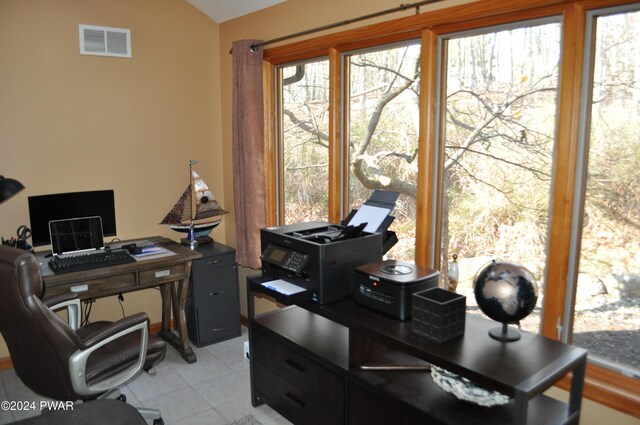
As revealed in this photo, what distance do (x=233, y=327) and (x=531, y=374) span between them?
8.46 feet

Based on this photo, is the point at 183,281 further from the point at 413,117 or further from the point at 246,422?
the point at 413,117

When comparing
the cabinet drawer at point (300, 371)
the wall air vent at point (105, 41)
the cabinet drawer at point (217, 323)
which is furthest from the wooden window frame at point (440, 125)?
the wall air vent at point (105, 41)

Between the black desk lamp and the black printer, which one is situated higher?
the black desk lamp

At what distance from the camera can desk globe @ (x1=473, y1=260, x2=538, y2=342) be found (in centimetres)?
182

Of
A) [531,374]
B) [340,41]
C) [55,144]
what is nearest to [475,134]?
[340,41]

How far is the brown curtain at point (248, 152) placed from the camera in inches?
137

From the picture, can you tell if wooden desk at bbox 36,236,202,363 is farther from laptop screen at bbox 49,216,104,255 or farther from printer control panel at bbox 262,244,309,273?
printer control panel at bbox 262,244,309,273

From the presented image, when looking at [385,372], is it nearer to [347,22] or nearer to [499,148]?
[499,148]

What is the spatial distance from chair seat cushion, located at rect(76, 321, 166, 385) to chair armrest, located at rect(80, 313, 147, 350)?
15cm

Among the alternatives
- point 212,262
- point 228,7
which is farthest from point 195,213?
point 228,7

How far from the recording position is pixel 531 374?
1.63 meters

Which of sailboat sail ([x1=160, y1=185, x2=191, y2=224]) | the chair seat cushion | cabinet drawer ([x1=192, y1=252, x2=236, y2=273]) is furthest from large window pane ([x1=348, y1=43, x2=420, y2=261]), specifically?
the chair seat cushion

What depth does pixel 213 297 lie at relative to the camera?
3.66 metres

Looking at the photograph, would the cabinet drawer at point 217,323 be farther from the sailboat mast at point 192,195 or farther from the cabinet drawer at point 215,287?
the sailboat mast at point 192,195
